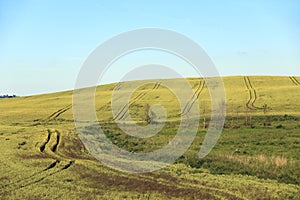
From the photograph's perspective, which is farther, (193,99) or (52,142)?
(193,99)

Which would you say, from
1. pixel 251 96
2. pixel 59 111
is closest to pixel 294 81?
pixel 251 96

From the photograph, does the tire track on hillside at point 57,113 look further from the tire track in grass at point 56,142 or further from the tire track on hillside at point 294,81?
the tire track on hillside at point 294,81

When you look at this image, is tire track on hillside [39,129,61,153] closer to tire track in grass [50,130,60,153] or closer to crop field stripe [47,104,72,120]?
tire track in grass [50,130,60,153]

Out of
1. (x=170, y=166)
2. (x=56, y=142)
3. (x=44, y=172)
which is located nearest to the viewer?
(x=44, y=172)

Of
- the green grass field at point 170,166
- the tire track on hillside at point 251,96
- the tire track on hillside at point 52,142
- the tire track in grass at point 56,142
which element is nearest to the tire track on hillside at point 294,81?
the tire track on hillside at point 251,96

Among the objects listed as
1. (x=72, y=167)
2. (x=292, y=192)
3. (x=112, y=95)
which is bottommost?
(x=292, y=192)

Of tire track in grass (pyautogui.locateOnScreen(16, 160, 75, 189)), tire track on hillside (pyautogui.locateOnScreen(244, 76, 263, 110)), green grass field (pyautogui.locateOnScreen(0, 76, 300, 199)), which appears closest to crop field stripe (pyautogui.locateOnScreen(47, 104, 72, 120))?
green grass field (pyautogui.locateOnScreen(0, 76, 300, 199))

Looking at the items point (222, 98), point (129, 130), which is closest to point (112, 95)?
point (222, 98)

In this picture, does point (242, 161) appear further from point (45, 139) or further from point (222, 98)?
point (222, 98)

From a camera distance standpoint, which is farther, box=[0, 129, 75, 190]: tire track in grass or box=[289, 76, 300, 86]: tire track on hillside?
box=[289, 76, 300, 86]: tire track on hillside

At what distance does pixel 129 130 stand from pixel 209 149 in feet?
47.8

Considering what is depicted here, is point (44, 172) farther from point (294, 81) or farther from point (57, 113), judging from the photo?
point (294, 81)

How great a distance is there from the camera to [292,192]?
19.7 m

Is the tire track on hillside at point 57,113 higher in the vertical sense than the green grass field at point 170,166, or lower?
higher
